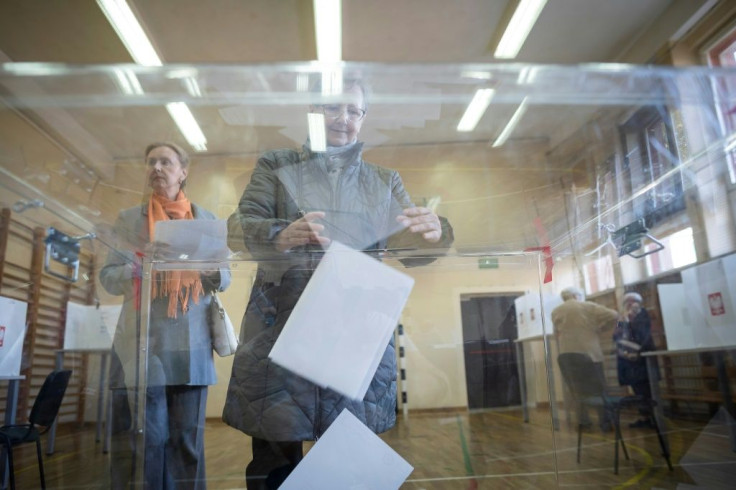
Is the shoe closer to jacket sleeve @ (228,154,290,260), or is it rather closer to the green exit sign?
the green exit sign

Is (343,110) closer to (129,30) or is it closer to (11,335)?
(11,335)

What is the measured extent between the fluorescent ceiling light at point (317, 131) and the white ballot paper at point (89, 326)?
0.94 ft

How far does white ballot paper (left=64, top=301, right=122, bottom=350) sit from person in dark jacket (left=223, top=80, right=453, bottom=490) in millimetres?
176

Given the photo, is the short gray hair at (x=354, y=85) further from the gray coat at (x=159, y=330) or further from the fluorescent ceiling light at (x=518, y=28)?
the fluorescent ceiling light at (x=518, y=28)

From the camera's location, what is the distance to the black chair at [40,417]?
1.90ft

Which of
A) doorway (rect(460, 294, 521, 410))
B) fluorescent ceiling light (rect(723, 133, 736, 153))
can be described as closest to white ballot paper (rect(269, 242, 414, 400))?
doorway (rect(460, 294, 521, 410))

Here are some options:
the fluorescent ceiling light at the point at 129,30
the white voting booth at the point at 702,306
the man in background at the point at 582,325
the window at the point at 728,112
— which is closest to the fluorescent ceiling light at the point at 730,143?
the window at the point at 728,112

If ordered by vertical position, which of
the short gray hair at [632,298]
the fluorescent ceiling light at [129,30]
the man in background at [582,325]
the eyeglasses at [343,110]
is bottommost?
the man in background at [582,325]

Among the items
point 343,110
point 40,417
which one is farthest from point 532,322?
point 40,417

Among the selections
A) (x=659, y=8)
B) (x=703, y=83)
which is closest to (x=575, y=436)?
(x=703, y=83)

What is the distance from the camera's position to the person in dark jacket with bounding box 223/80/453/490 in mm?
520

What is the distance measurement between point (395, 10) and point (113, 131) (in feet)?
10.2

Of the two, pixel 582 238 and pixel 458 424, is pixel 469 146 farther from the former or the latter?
pixel 458 424

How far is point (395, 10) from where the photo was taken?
3348mm
